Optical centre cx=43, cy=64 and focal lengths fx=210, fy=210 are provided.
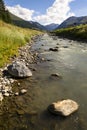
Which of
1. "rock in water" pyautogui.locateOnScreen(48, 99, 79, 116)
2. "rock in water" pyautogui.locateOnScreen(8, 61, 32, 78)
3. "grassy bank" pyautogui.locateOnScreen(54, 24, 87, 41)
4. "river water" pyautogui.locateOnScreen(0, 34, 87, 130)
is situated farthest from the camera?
"grassy bank" pyautogui.locateOnScreen(54, 24, 87, 41)

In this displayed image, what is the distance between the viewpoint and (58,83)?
15.4m

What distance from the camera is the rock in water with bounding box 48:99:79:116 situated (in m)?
10.6

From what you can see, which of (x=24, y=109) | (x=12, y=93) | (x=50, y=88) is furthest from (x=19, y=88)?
A: (x=24, y=109)

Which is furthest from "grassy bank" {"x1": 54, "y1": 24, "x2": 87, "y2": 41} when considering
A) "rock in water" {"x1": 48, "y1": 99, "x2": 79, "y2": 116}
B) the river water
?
"rock in water" {"x1": 48, "y1": 99, "x2": 79, "y2": 116}

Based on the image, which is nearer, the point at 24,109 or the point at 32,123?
the point at 32,123

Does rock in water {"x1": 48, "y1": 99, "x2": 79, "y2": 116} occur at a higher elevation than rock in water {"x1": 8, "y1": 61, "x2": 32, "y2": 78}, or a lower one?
lower

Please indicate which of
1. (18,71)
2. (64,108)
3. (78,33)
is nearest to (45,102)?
(64,108)

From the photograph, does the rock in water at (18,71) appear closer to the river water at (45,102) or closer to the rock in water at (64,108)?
the river water at (45,102)

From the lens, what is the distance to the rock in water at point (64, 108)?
10570 mm

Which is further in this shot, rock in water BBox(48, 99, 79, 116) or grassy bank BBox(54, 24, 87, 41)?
grassy bank BBox(54, 24, 87, 41)

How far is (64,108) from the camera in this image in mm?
10781

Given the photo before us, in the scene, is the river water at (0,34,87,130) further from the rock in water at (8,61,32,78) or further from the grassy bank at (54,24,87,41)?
the grassy bank at (54,24,87,41)

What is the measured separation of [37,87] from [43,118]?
4.38 metres

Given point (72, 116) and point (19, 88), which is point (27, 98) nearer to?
point (19, 88)
